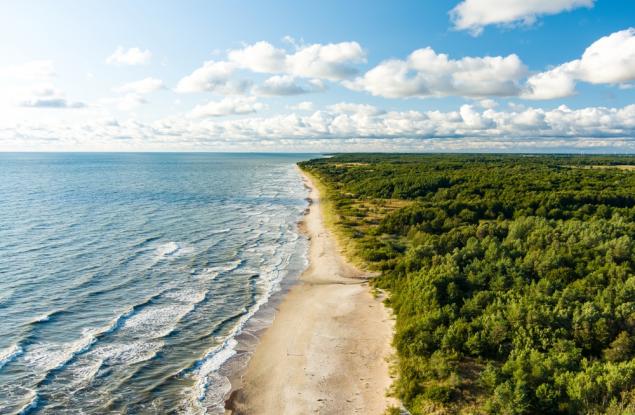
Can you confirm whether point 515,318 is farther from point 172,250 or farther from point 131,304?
point 172,250

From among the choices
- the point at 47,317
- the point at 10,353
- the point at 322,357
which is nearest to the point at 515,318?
the point at 322,357

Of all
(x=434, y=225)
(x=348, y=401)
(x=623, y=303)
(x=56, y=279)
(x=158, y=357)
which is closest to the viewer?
(x=348, y=401)

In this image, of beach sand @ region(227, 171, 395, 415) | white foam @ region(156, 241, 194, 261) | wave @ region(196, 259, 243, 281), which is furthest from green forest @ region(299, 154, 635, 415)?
white foam @ region(156, 241, 194, 261)

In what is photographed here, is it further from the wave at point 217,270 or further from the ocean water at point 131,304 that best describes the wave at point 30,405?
the wave at point 217,270

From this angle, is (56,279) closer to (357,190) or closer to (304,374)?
(304,374)

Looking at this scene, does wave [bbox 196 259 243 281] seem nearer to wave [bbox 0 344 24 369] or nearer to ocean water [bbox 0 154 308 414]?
ocean water [bbox 0 154 308 414]

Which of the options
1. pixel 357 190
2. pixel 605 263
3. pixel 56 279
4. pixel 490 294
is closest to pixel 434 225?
pixel 605 263

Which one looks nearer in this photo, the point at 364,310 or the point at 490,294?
the point at 490,294
